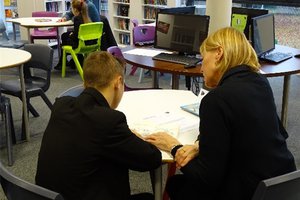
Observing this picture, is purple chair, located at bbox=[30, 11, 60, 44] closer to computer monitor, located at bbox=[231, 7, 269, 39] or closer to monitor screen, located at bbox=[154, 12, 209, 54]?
monitor screen, located at bbox=[154, 12, 209, 54]

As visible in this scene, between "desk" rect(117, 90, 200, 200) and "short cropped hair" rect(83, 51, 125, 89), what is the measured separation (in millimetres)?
456

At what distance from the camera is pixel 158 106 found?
2348 mm

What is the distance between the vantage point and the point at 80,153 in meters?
1.48

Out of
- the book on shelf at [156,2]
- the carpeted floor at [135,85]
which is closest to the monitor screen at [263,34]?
the carpeted floor at [135,85]

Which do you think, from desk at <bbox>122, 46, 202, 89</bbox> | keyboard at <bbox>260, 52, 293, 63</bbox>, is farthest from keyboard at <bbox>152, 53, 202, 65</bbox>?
keyboard at <bbox>260, 52, 293, 63</bbox>

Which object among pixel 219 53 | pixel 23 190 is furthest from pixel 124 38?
pixel 23 190

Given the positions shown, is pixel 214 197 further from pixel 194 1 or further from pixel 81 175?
pixel 194 1

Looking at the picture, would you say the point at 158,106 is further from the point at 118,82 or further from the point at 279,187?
the point at 279,187

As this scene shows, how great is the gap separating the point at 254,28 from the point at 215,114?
192cm

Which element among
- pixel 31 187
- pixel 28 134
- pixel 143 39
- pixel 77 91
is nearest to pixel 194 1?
pixel 143 39

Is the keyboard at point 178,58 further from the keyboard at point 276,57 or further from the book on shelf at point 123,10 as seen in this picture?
the book on shelf at point 123,10

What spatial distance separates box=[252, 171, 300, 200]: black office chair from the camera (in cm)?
128

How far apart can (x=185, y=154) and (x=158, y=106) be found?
71 centimetres

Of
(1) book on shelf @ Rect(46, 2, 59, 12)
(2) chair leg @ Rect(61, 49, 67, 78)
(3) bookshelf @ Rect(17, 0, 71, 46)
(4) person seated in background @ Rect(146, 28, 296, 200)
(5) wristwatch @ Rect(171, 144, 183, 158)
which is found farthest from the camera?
(1) book on shelf @ Rect(46, 2, 59, 12)
